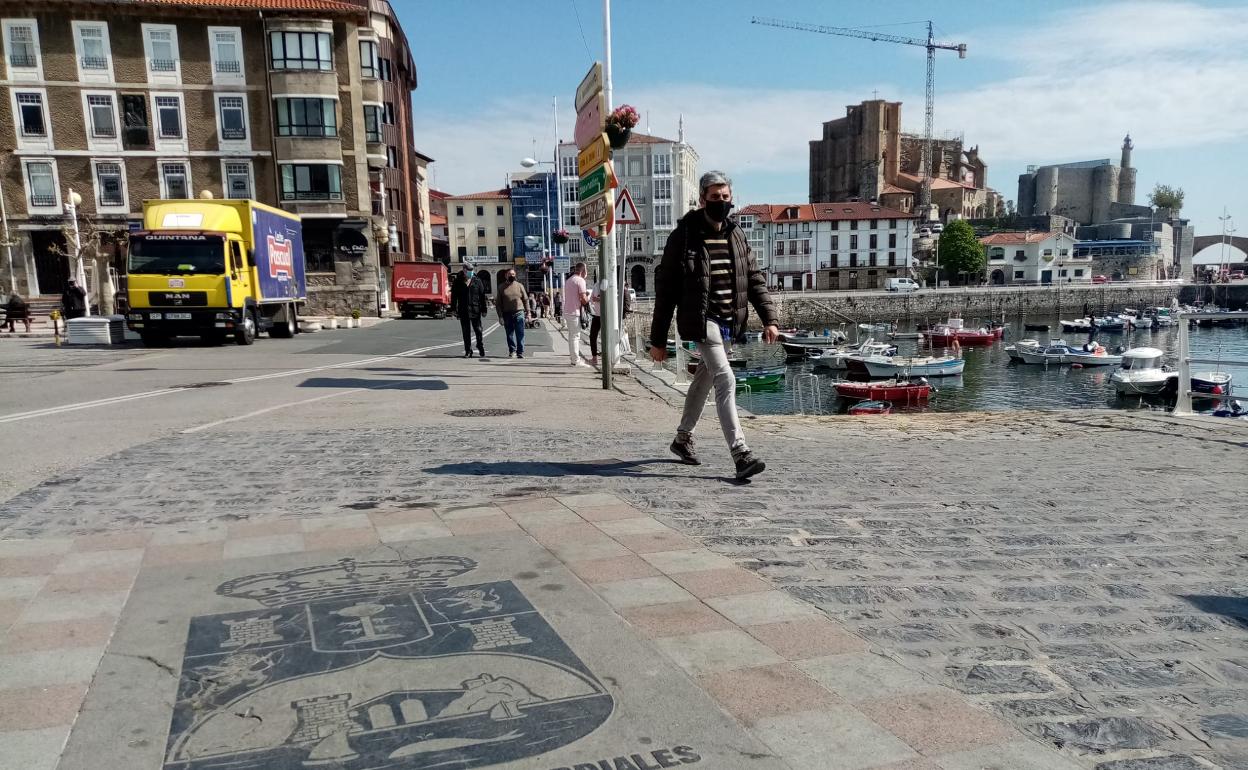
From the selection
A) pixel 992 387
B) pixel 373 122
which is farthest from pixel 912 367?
pixel 373 122

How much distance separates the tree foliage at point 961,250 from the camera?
106 metres

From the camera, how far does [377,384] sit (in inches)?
456

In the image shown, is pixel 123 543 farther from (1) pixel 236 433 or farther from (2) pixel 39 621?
(1) pixel 236 433

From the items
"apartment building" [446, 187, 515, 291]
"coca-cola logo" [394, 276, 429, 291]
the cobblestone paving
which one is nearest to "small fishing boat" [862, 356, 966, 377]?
"coca-cola logo" [394, 276, 429, 291]

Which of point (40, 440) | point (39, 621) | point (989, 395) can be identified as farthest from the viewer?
point (989, 395)

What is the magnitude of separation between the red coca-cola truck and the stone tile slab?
42.0 meters

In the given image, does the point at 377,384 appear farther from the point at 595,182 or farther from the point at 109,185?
the point at 109,185

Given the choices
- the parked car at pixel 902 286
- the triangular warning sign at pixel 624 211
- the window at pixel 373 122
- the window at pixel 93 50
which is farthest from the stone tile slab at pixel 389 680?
the parked car at pixel 902 286

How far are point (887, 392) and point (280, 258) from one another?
1006 inches

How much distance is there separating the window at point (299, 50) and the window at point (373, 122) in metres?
5.46

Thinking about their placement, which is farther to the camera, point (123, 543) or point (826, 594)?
point (123, 543)

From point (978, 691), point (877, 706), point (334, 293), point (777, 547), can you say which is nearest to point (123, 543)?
point (777, 547)

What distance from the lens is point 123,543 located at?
4.04m

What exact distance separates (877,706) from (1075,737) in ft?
1.72
